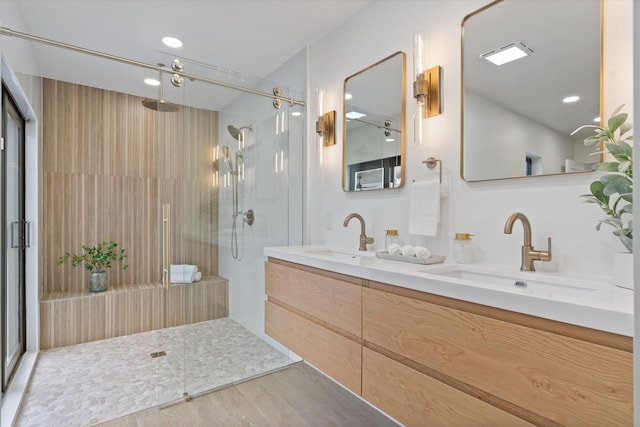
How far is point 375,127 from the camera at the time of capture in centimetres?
217

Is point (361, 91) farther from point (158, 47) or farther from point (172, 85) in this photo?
point (158, 47)

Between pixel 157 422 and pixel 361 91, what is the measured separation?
2.36m

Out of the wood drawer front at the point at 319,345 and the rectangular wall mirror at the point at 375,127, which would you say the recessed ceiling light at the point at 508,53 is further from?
the wood drawer front at the point at 319,345

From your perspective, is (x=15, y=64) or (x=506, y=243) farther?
(x=15, y=64)

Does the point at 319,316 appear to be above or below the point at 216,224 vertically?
below

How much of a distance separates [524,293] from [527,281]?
0.43 metres

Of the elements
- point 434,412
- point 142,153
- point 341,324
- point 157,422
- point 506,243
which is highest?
point 142,153

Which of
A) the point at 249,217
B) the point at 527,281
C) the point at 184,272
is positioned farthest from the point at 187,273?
the point at 527,281

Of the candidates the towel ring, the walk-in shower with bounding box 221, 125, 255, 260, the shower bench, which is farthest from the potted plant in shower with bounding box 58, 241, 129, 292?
the towel ring

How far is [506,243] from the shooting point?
4.96ft

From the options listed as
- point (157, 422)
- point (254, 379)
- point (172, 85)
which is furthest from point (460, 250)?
point (172, 85)

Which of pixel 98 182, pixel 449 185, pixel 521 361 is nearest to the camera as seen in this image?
pixel 521 361

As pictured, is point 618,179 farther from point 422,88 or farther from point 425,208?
point 422,88

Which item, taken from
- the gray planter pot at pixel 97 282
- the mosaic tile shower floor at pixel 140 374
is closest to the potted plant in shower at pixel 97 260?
the gray planter pot at pixel 97 282
